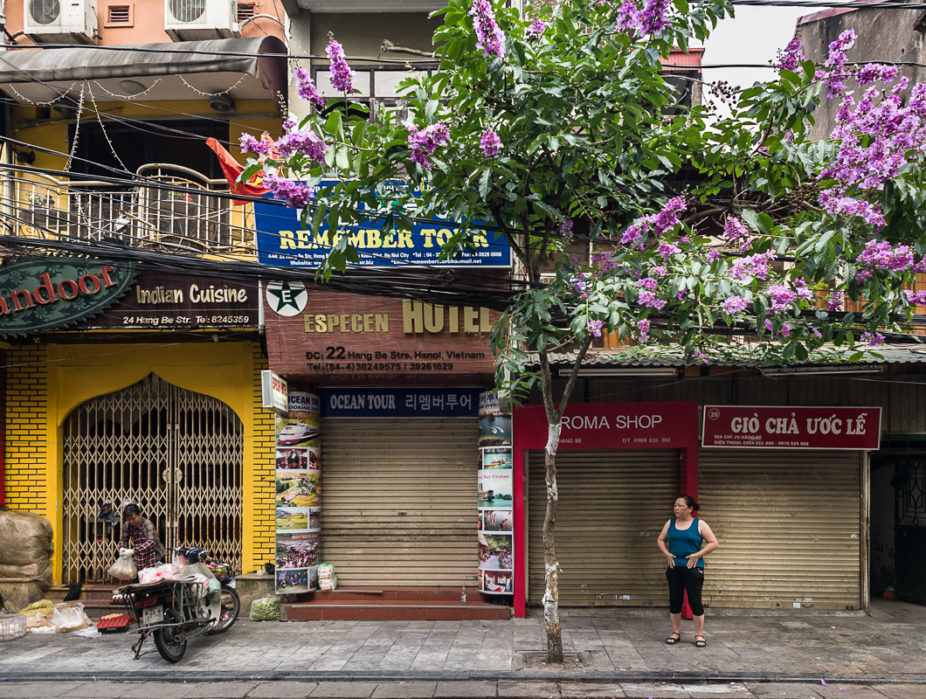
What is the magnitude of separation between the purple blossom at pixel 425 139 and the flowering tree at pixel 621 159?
0.02m

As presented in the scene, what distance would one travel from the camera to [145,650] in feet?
29.7

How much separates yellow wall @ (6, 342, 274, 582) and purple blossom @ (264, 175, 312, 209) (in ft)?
15.8

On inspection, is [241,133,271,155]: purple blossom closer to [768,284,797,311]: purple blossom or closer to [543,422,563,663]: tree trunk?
[543,422,563,663]: tree trunk

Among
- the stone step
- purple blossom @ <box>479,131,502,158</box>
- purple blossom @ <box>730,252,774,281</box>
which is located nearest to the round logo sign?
the stone step

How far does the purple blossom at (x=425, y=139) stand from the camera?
21.4ft

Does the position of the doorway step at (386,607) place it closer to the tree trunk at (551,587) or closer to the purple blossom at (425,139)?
the tree trunk at (551,587)

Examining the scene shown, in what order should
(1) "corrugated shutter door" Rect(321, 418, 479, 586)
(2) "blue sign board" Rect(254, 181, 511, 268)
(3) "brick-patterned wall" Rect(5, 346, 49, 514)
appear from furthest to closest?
(3) "brick-patterned wall" Rect(5, 346, 49, 514) → (1) "corrugated shutter door" Rect(321, 418, 479, 586) → (2) "blue sign board" Rect(254, 181, 511, 268)

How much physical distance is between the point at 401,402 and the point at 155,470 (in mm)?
3575

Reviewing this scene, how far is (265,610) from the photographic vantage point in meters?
10.5

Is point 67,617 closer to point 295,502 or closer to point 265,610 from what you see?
point 265,610

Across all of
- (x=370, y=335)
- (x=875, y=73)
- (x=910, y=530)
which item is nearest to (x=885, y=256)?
(x=875, y=73)

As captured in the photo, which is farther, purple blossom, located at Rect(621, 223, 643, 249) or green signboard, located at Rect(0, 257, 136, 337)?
green signboard, located at Rect(0, 257, 136, 337)

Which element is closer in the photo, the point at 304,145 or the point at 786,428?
the point at 304,145

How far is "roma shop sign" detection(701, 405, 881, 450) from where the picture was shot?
10.7 m
